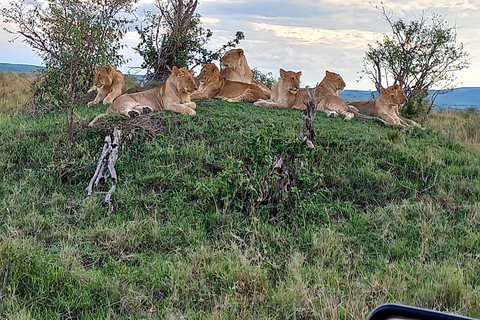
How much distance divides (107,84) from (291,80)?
333cm

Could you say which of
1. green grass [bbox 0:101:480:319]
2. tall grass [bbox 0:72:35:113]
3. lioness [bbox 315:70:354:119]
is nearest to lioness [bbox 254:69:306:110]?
lioness [bbox 315:70:354:119]

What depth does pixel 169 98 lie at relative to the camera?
8.16m

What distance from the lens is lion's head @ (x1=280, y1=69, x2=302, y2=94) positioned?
375 inches

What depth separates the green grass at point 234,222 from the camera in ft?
11.8

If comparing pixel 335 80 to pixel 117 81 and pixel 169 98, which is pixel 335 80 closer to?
pixel 169 98

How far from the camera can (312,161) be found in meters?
6.58

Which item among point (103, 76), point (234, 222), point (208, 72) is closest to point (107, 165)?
point (234, 222)

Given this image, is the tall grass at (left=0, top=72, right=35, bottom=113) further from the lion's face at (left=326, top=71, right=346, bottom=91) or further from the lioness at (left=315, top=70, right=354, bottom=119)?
the lion's face at (left=326, top=71, right=346, bottom=91)

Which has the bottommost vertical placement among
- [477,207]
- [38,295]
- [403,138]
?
[38,295]

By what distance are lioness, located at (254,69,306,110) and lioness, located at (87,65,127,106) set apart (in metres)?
2.54

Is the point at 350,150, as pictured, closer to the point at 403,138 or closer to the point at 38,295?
the point at 403,138

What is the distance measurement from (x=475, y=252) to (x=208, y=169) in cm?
309

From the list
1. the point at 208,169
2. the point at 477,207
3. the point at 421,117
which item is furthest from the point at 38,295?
the point at 421,117

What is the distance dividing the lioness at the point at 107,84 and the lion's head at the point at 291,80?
298cm
